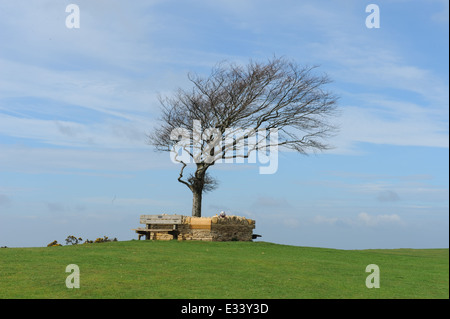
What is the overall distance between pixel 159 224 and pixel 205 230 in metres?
2.71

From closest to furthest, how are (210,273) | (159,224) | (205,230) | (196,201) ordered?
(210,273) < (205,230) < (159,224) < (196,201)

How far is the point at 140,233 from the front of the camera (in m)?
27.2

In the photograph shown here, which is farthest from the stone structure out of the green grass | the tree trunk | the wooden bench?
the tree trunk

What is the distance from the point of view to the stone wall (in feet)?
84.2

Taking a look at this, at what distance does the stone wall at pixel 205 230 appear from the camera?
2566 centimetres

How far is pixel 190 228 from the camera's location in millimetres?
25969

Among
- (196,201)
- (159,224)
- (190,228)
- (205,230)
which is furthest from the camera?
(196,201)

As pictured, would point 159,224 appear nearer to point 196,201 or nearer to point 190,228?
point 190,228

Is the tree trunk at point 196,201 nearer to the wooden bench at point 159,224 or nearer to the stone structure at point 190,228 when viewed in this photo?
the stone structure at point 190,228

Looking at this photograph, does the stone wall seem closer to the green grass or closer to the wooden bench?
the wooden bench

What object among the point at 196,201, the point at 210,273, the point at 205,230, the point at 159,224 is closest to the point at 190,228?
the point at 205,230

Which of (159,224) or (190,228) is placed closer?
(190,228)
